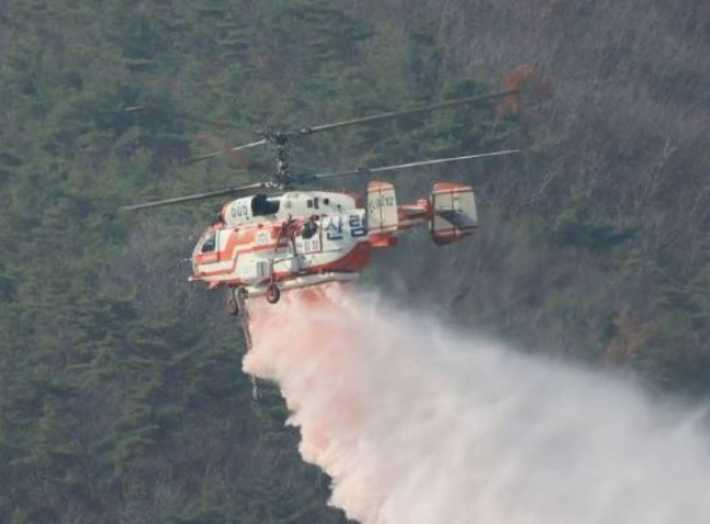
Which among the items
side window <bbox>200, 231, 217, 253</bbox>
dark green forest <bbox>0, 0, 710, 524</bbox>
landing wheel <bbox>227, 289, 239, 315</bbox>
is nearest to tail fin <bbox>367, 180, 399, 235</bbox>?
landing wheel <bbox>227, 289, 239, 315</bbox>

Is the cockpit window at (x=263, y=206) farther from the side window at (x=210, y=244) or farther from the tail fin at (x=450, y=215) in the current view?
the tail fin at (x=450, y=215)

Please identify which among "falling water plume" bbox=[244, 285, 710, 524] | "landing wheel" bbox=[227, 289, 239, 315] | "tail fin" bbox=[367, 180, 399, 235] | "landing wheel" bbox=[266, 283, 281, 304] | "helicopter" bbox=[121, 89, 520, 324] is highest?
"tail fin" bbox=[367, 180, 399, 235]

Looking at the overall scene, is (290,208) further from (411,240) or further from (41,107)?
(41,107)

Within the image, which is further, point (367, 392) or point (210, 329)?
point (210, 329)

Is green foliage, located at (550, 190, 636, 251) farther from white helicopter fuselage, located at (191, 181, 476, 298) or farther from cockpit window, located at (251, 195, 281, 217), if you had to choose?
cockpit window, located at (251, 195, 281, 217)

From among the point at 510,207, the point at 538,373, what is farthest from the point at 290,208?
the point at 510,207
